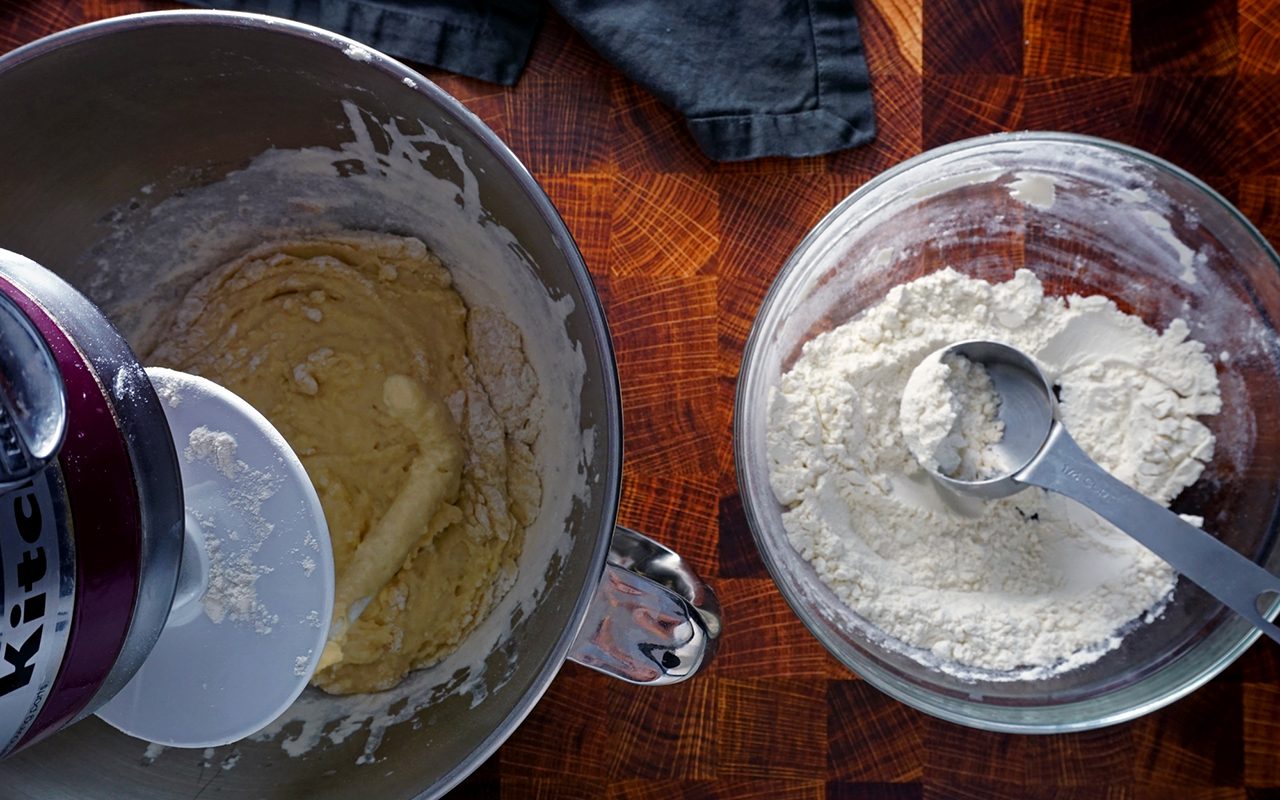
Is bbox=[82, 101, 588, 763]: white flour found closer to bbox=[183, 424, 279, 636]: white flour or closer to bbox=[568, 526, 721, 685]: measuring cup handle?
bbox=[568, 526, 721, 685]: measuring cup handle

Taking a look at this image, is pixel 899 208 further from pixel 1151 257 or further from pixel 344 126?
pixel 344 126

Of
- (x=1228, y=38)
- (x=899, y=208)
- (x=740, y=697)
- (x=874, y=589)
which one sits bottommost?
(x=740, y=697)

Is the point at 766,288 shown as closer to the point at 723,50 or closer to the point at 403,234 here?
the point at 723,50

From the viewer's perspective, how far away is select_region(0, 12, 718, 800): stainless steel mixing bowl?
87cm

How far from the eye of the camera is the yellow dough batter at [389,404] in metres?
1.12

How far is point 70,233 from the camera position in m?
1.04

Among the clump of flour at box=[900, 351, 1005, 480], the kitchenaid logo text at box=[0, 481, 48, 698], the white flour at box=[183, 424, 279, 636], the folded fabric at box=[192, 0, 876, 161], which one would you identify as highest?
the folded fabric at box=[192, 0, 876, 161]

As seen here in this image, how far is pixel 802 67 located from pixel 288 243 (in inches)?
26.3

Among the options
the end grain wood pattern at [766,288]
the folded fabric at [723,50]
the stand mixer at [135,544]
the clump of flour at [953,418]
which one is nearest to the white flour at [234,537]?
the stand mixer at [135,544]

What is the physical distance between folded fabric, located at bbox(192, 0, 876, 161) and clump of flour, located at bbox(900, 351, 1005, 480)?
31 cm

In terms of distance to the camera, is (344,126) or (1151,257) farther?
(1151,257)

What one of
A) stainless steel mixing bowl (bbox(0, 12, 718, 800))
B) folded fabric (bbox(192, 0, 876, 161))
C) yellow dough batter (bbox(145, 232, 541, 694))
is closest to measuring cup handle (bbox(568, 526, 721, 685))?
stainless steel mixing bowl (bbox(0, 12, 718, 800))

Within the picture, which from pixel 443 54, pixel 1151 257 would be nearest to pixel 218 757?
pixel 443 54

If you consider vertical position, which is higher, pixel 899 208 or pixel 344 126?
pixel 899 208
